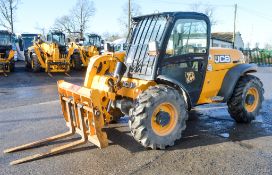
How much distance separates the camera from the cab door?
17.7 ft

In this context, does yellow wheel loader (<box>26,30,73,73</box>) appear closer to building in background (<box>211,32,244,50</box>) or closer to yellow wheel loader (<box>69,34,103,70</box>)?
yellow wheel loader (<box>69,34,103,70</box>)

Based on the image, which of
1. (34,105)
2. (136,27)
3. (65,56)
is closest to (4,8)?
(65,56)

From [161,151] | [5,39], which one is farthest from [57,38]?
[161,151]

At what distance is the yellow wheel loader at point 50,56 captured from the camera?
1834 cm

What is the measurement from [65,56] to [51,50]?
105 cm

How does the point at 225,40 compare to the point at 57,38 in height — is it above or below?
above

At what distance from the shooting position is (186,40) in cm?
564

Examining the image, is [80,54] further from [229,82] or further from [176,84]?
[176,84]

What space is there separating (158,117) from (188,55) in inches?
55.0

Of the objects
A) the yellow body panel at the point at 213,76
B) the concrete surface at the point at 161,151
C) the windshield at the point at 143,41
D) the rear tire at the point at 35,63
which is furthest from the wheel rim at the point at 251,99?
the rear tire at the point at 35,63

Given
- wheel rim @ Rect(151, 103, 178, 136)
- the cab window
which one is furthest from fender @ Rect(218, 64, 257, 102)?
wheel rim @ Rect(151, 103, 178, 136)

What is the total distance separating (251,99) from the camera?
21.9 feet

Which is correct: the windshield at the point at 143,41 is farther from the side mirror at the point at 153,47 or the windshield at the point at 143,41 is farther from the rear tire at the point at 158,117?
the rear tire at the point at 158,117

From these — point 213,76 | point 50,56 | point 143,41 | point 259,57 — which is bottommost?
point 213,76
